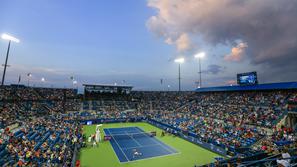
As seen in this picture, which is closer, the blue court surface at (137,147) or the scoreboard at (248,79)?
the blue court surface at (137,147)

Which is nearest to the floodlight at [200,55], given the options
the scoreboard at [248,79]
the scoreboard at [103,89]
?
the scoreboard at [248,79]

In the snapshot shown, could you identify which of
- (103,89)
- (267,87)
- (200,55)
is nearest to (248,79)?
(267,87)

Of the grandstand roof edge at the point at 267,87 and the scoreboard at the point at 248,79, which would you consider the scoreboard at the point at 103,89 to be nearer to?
the grandstand roof edge at the point at 267,87

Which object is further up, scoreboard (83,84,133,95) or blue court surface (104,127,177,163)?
scoreboard (83,84,133,95)

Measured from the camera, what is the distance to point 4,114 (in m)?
25.8

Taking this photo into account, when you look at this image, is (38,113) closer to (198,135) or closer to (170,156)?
(170,156)

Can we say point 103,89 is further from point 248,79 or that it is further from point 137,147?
point 248,79

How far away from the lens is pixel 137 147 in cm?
2248

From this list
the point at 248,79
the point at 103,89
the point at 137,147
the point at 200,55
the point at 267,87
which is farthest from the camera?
the point at 103,89

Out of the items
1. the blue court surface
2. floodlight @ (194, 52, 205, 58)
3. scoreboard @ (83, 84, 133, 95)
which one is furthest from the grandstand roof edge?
scoreboard @ (83, 84, 133, 95)

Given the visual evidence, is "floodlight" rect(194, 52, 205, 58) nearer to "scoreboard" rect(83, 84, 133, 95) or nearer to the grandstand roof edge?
the grandstand roof edge

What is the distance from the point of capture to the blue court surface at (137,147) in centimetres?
1902

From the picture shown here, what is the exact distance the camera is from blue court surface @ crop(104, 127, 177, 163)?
1902 cm

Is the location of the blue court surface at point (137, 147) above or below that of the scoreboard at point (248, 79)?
below
